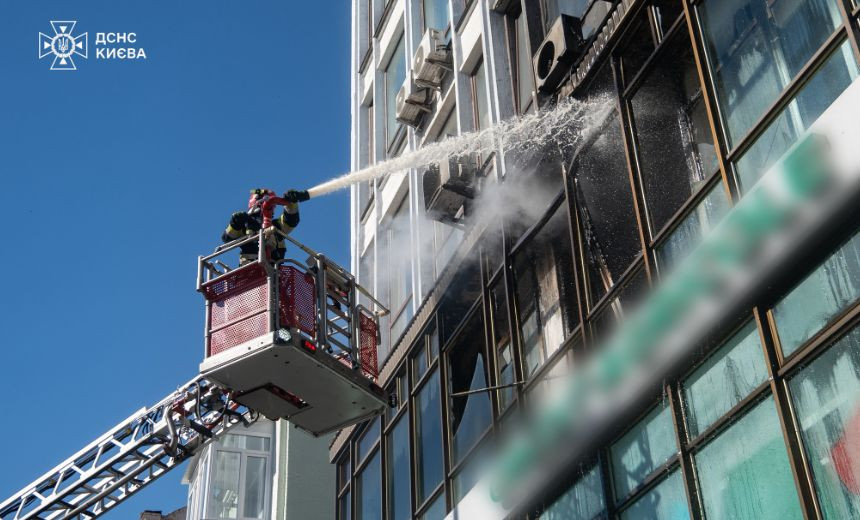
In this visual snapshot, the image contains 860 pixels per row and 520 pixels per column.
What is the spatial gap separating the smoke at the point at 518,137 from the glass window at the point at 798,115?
3.20 meters

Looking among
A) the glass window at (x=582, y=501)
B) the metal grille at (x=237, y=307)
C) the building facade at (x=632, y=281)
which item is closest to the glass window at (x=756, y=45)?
the building facade at (x=632, y=281)

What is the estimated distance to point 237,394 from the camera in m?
14.6

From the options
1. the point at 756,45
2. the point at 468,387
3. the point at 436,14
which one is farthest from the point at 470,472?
the point at 436,14

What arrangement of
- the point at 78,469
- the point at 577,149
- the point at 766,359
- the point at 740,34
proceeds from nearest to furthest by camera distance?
the point at 766,359 < the point at 740,34 < the point at 577,149 < the point at 78,469

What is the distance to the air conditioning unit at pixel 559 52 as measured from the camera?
45.5 ft

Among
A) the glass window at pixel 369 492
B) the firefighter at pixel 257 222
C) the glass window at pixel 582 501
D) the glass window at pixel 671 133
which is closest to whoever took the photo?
the glass window at pixel 671 133

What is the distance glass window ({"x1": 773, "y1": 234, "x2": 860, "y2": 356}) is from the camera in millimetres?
8695

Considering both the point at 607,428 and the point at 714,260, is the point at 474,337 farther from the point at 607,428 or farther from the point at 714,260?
the point at 714,260

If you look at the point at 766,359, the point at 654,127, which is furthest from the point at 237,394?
the point at 766,359

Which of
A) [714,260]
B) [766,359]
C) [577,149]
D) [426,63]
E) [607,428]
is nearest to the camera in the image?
[766,359]

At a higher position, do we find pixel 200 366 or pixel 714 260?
pixel 200 366

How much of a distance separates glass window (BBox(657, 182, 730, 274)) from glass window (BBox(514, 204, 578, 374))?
246 cm

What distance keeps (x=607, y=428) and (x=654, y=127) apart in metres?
3.06

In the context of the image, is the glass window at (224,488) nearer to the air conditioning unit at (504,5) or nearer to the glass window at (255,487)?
the glass window at (255,487)
